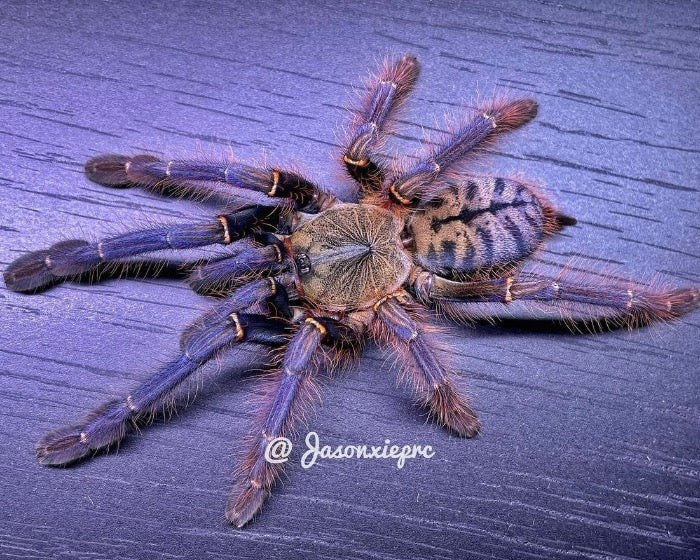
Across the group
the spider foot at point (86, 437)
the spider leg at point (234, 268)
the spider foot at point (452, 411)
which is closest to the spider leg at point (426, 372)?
the spider foot at point (452, 411)

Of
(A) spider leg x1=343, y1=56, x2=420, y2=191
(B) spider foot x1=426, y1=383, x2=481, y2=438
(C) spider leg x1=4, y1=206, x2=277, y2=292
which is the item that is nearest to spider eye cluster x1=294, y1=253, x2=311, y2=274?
(C) spider leg x1=4, y1=206, x2=277, y2=292

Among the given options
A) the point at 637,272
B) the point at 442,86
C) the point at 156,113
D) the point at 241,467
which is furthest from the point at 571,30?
the point at 241,467

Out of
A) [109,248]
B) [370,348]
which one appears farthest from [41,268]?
[370,348]

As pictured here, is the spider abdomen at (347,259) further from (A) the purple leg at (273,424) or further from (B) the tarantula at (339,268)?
(A) the purple leg at (273,424)

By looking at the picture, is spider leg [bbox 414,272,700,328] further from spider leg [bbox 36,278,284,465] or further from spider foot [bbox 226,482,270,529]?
spider foot [bbox 226,482,270,529]

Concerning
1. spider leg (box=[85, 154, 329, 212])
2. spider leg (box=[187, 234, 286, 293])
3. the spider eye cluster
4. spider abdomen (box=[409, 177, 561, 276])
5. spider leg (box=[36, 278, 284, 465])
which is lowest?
spider leg (box=[36, 278, 284, 465])

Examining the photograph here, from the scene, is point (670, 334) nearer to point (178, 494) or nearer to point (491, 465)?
point (491, 465)
